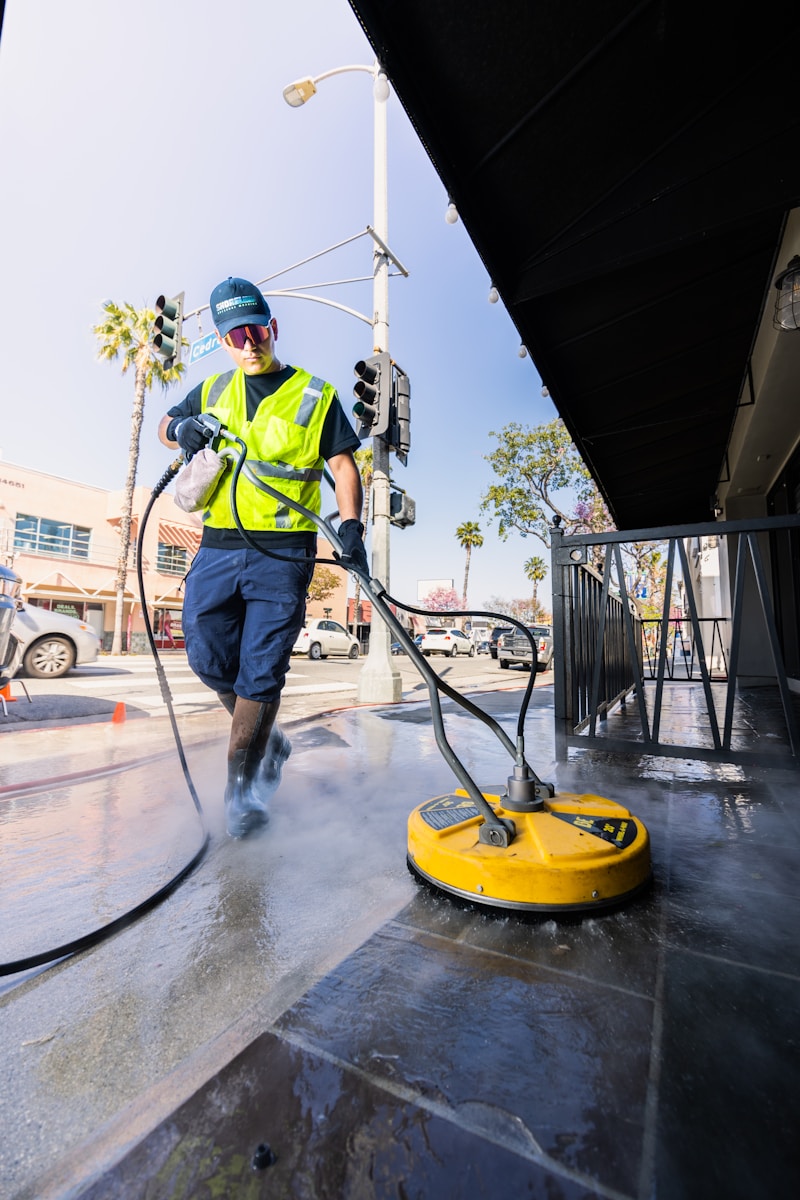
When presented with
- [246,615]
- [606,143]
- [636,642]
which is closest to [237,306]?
[246,615]

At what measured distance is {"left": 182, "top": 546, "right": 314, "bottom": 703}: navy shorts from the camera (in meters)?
2.02

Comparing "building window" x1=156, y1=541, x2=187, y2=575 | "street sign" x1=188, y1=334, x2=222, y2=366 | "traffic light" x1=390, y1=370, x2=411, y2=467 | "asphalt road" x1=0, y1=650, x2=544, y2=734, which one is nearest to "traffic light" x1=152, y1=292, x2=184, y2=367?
"street sign" x1=188, y1=334, x2=222, y2=366

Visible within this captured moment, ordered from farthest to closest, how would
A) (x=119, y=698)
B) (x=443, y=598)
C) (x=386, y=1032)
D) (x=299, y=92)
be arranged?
1. (x=443, y=598)
2. (x=299, y=92)
3. (x=119, y=698)
4. (x=386, y=1032)

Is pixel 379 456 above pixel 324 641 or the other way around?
above

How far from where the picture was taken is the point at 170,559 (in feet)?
97.5

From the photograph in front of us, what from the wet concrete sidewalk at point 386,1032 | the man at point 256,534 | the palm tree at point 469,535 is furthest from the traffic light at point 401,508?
the palm tree at point 469,535

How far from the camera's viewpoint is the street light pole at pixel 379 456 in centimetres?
710

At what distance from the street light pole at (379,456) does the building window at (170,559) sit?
23862mm

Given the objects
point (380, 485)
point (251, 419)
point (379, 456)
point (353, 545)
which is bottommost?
point (353, 545)

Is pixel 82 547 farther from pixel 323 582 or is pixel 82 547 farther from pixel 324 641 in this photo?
pixel 324 641

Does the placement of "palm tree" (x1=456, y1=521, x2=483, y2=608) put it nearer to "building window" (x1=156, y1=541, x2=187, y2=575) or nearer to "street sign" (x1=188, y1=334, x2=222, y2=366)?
"building window" (x1=156, y1=541, x2=187, y2=575)

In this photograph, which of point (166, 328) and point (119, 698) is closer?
point (119, 698)

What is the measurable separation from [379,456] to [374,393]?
0.95m

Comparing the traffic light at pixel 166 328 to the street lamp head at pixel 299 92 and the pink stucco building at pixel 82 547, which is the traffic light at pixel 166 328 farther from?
the pink stucco building at pixel 82 547
